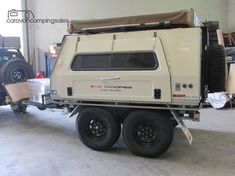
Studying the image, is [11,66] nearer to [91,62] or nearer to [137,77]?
[91,62]

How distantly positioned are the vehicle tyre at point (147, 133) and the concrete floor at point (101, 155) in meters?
0.15

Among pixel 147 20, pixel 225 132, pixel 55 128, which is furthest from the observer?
pixel 55 128

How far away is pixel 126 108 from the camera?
192 inches

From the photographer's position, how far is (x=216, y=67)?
179 inches

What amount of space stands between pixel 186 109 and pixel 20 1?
8.64 metres

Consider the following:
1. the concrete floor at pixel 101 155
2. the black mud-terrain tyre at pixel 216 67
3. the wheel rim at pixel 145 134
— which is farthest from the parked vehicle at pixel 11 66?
the black mud-terrain tyre at pixel 216 67

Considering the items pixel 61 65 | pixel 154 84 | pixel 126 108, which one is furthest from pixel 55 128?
pixel 154 84

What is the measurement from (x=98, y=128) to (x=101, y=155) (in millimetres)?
479

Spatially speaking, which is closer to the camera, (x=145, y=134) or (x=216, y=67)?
(x=216, y=67)

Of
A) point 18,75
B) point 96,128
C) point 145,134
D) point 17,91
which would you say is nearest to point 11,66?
point 18,75

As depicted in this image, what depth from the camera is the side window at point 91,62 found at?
4965 mm

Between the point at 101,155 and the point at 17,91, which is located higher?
the point at 17,91

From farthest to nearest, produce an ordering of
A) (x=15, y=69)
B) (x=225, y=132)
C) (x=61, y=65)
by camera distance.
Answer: (x=15, y=69), (x=225, y=132), (x=61, y=65)

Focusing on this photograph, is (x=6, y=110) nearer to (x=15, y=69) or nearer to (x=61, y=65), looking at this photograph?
(x=15, y=69)
